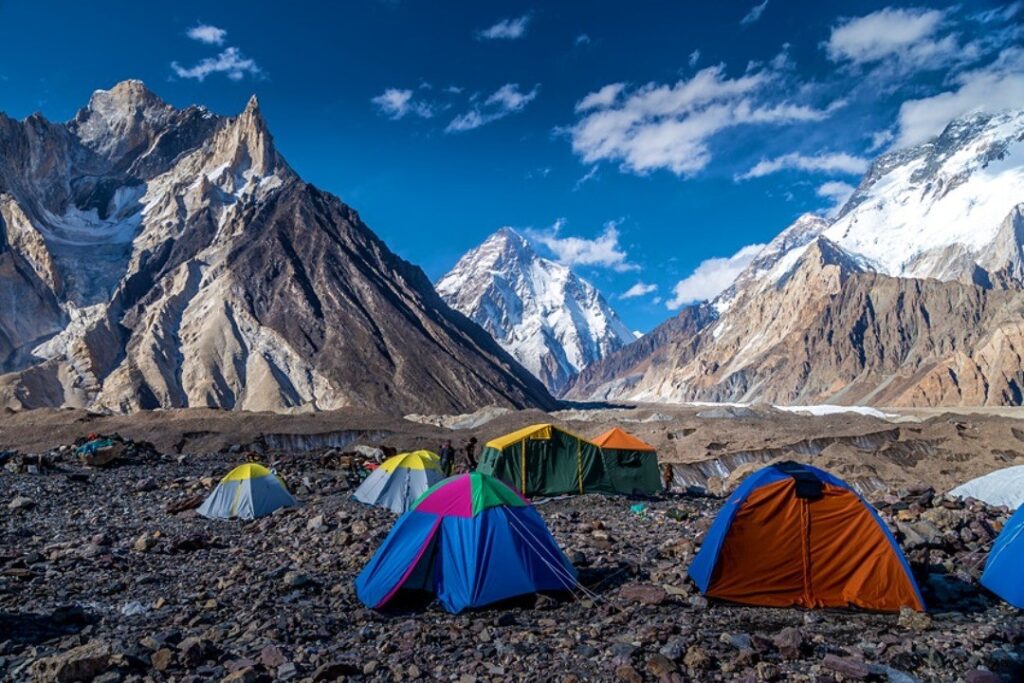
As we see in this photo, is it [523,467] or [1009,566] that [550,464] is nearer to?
[523,467]

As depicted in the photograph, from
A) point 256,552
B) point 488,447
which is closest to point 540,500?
point 488,447

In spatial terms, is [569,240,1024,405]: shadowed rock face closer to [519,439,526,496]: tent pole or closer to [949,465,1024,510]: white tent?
[949,465,1024,510]: white tent

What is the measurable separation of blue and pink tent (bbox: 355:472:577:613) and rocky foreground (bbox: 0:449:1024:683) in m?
0.28

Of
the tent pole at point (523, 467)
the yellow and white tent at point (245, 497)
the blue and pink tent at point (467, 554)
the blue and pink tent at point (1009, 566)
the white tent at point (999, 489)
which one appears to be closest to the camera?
the blue and pink tent at point (1009, 566)

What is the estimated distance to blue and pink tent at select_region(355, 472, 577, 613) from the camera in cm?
881

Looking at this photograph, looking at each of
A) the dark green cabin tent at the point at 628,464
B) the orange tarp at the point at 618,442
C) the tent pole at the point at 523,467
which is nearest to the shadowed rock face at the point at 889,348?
the dark green cabin tent at the point at 628,464

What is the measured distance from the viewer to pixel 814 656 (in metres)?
6.90

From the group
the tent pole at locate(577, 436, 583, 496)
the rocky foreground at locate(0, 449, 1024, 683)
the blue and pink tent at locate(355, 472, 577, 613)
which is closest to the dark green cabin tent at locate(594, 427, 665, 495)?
the tent pole at locate(577, 436, 583, 496)

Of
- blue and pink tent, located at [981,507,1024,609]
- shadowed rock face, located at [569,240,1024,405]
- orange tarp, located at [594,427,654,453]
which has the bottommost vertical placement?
blue and pink tent, located at [981,507,1024,609]

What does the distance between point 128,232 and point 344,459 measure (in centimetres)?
9988

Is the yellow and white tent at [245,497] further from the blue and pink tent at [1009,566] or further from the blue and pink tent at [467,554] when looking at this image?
the blue and pink tent at [1009,566]

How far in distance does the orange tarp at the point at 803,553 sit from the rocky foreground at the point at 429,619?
354 mm

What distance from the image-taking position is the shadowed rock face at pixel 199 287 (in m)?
78.0

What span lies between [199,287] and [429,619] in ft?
310
